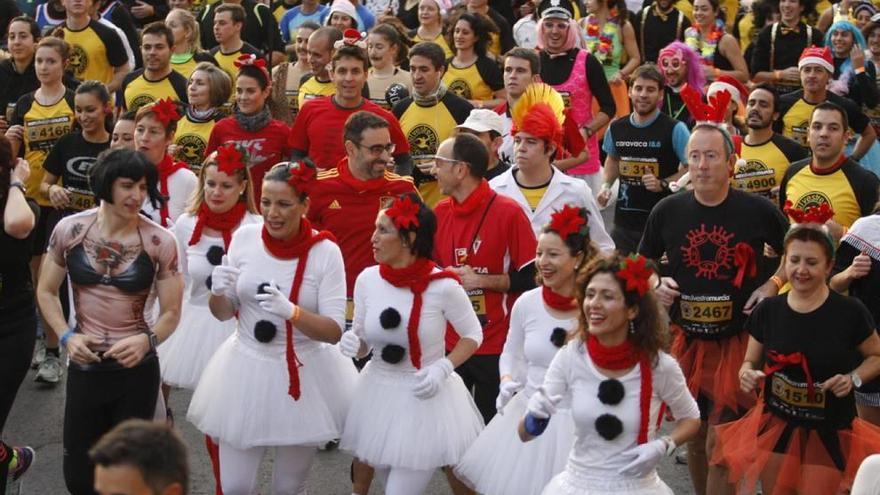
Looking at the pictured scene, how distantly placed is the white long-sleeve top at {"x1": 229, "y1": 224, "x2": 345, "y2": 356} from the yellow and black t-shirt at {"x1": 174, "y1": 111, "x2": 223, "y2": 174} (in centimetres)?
361

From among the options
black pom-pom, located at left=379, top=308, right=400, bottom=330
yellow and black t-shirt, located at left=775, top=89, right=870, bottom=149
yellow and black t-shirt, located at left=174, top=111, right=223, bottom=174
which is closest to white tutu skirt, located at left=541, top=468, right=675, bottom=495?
black pom-pom, located at left=379, top=308, right=400, bottom=330

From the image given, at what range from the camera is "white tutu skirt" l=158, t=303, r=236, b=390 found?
9227 millimetres

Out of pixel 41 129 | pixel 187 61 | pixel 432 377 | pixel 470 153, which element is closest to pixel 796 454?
pixel 432 377

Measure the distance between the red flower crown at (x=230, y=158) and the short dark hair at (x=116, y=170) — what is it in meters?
0.95

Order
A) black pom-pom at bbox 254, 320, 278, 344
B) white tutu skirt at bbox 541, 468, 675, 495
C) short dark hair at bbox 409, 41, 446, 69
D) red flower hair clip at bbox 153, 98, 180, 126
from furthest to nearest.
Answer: short dark hair at bbox 409, 41, 446, 69
red flower hair clip at bbox 153, 98, 180, 126
black pom-pom at bbox 254, 320, 278, 344
white tutu skirt at bbox 541, 468, 675, 495

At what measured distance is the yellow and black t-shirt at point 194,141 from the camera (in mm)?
11438

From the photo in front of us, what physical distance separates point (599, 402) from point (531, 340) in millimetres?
1048

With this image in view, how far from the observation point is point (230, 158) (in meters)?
8.67

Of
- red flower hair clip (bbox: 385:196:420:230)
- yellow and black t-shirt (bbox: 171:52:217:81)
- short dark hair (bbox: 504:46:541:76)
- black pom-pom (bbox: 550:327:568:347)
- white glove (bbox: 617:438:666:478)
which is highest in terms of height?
short dark hair (bbox: 504:46:541:76)

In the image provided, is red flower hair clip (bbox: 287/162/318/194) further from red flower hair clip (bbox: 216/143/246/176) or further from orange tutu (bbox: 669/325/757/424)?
orange tutu (bbox: 669/325/757/424)

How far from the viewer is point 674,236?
8.59m

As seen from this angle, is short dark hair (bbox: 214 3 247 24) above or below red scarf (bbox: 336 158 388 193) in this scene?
above

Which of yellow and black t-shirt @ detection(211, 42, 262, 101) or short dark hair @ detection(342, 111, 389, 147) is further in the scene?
yellow and black t-shirt @ detection(211, 42, 262, 101)

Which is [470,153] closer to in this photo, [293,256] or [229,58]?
[293,256]
